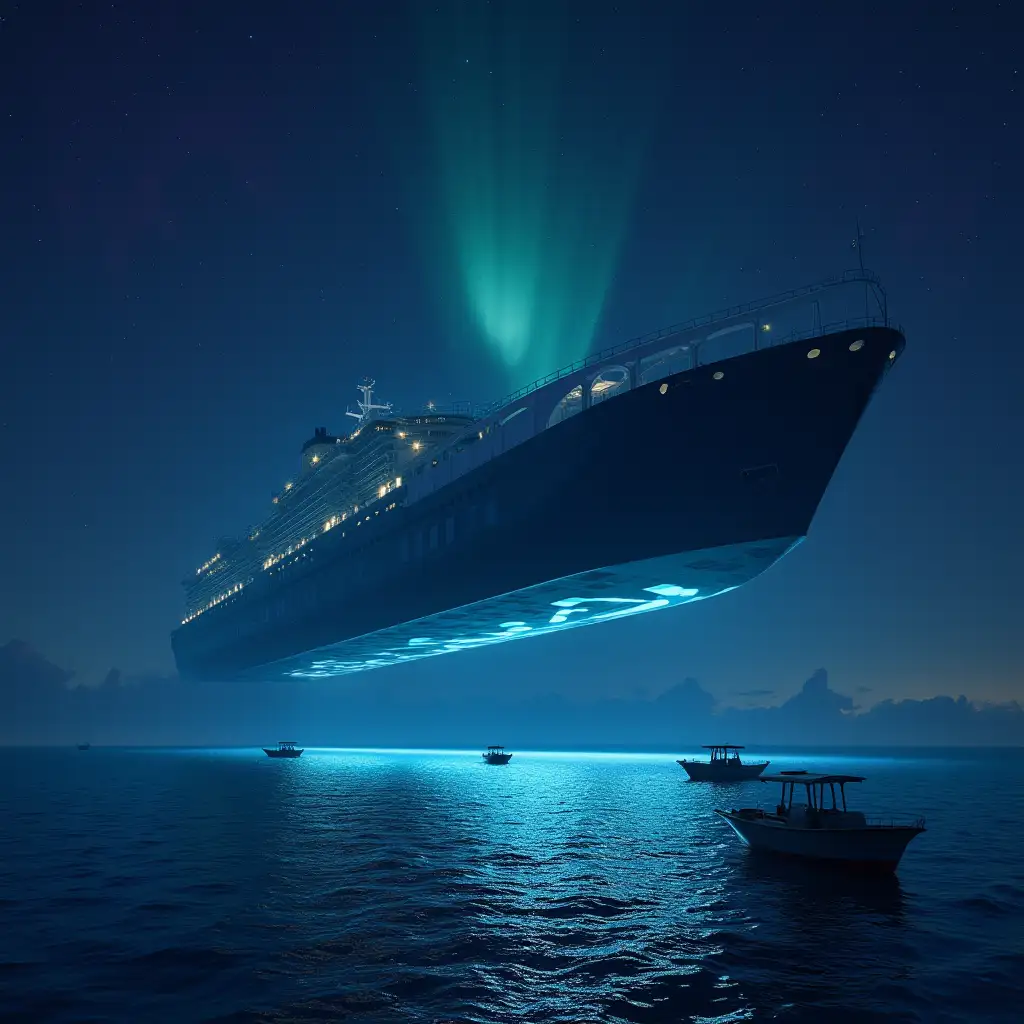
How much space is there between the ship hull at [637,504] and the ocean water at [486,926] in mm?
13407

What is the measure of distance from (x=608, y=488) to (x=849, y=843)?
20337mm

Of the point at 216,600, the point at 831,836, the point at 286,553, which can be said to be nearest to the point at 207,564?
the point at 216,600

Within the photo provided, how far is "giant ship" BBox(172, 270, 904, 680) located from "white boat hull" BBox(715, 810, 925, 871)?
1486 cm

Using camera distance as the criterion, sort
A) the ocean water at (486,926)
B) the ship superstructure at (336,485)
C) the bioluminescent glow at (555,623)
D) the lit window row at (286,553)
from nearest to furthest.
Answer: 1. the ocean water at (486,926)
2. the bioluminescent glow at (555,623)
3. the ship superstructure at (336,485)
4. the lit window row at (286,553)

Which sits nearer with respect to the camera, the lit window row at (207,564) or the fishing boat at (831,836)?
the fishing boat at (831,836)

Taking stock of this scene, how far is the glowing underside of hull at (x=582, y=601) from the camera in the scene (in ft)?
134

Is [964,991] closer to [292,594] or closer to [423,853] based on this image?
[423,853]

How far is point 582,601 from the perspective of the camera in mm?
49188

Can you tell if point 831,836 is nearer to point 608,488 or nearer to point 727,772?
point 608,488

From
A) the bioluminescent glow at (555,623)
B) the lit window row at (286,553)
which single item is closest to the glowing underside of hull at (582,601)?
the bioluminescent glow at (555,623)

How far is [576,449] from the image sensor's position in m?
41.4

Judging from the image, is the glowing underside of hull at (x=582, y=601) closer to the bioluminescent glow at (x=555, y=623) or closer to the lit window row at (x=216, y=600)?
the bioluminescent glow at (x=555, y=623)

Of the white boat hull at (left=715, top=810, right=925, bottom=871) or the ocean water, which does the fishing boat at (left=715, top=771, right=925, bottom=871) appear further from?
the ocean water

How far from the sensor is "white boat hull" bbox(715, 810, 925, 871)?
24125 millimetres
